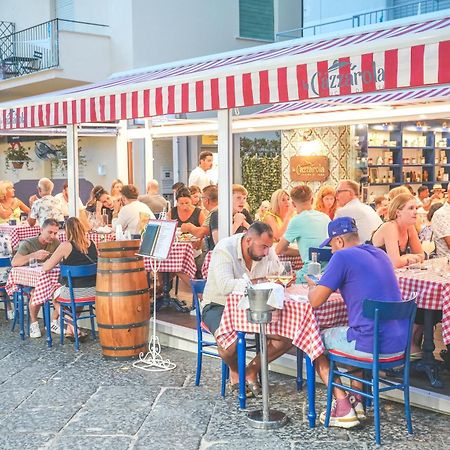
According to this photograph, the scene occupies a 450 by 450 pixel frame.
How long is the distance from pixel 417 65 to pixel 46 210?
6.62 metres

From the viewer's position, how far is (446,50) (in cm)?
493

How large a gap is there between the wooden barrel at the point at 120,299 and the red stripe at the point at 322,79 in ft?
7.93

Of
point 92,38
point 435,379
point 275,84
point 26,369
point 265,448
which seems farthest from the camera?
point 92,38

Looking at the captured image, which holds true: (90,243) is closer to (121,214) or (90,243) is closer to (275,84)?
(121,214)

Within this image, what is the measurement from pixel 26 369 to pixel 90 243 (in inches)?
59.2

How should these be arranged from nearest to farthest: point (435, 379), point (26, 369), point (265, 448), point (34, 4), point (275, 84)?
point (265, 448), point (435, 379), point (275, 84), point (26, 369), point (34, 4)

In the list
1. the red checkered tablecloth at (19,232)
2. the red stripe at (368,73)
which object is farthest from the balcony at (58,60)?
the red stripe at (368,73)

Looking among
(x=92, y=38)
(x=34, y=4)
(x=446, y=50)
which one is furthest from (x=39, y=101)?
(x=34, y=4)

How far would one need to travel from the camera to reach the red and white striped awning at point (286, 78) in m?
5.12

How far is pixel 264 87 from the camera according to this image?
20.4 feet

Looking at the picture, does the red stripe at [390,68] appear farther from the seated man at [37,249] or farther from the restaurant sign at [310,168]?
the restaurant sign at [310,168]

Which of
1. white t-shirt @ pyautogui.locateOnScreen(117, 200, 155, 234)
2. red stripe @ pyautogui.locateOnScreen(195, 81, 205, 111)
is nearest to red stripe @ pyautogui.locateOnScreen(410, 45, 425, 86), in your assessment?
red stripe @ pyautogui.locateOnScreen(195, 81, 205, 111)

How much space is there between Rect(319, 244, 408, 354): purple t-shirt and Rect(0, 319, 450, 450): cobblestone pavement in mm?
648

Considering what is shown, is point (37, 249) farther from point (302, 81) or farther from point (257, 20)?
point (257, 20)
